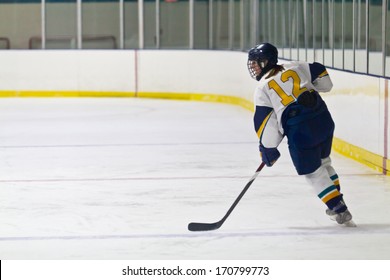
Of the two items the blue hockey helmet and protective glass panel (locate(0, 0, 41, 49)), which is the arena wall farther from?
the blue hockey helmet

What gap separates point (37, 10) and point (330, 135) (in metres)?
16.3

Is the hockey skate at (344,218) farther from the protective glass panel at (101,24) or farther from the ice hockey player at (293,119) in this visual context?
the protective glass panel at (101,24)

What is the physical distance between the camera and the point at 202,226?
6.33 meters

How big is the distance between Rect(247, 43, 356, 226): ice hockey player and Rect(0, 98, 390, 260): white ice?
330 millimetres

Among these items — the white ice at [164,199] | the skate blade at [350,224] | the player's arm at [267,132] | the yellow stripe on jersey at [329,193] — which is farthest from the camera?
the skate blade at [350,224]

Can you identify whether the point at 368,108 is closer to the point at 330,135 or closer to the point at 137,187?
the point at 137,187

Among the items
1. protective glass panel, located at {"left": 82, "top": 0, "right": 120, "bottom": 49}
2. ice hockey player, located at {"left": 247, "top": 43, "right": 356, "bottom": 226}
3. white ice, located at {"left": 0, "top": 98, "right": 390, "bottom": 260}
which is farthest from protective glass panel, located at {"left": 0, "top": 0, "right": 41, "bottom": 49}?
ice hockey player, located at {"left": 247, "top": 43, "right": 356, "bottom": 226}

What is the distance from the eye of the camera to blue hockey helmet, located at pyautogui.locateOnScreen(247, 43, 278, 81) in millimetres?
6184

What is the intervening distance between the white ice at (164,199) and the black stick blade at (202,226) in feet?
0.18

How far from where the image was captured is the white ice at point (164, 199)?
583cm

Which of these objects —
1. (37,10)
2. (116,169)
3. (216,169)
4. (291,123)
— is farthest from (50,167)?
(37,10)

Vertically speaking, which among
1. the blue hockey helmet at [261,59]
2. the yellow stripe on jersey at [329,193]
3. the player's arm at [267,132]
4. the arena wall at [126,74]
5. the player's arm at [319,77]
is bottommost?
the arena wall at [126,74]

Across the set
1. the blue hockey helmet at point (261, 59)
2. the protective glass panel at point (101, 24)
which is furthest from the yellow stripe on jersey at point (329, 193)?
the protective glass panel at point (101, 24)

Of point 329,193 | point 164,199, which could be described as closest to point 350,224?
point 329,193
